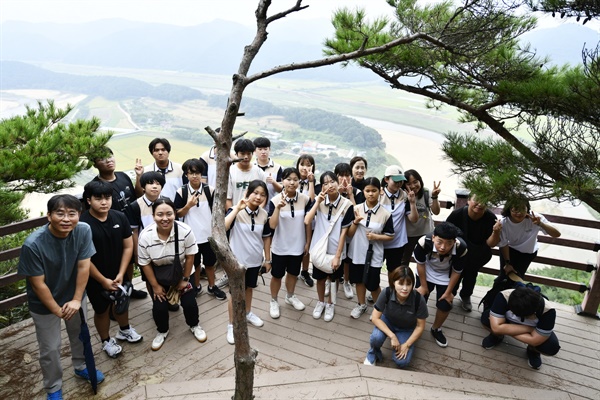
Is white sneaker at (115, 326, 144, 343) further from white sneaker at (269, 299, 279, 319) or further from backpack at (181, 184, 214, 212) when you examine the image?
backpack at (181, 184, 214, 212)

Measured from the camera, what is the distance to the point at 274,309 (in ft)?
13.4

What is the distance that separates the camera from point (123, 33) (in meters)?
99.2

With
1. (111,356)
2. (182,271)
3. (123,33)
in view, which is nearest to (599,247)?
(182,271)

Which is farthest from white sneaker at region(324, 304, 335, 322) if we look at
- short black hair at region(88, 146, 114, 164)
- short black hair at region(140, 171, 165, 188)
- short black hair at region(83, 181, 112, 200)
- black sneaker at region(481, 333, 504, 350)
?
short black hair at region(88, 146, 114, 164)

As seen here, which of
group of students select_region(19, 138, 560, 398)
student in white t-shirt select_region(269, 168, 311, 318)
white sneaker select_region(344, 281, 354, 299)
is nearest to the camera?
group of students select_region(19, 138, 560, 398)

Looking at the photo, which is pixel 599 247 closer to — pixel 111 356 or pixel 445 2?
pixel 445 2

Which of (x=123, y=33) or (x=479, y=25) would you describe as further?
(x=123, y=33)

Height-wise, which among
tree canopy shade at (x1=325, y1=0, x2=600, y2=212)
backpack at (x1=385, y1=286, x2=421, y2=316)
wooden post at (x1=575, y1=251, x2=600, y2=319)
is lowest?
wooden post at (x1=575, y1=251, x2=600, y2=319)

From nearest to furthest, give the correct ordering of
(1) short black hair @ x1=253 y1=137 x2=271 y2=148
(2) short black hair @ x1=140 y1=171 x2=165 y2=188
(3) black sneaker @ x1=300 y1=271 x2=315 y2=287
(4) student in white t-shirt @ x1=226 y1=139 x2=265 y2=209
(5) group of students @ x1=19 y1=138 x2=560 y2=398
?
(5) group of students @ x1=19 y1=138 x2=560 y2=398
(2) short black hair @ x1=140 y1=171 x2=165 y2=188
(4) student in white t-shirt @ x1=226 y1=139 x2=265 y2=209
(1) short black hair @ x1=253 y1=137 x2=271 y2=148
(3) black sneaker @ x1=300 y1=271 x2=315 y2=287

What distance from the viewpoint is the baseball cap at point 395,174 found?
13.0ft

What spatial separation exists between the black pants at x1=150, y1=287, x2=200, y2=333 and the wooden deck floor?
150 millimetres

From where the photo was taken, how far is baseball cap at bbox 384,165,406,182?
3.96 metres

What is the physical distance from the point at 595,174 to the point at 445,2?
2.04 metres

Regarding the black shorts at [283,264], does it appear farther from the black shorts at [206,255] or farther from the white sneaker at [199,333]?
the white sneaker at [199,333]
